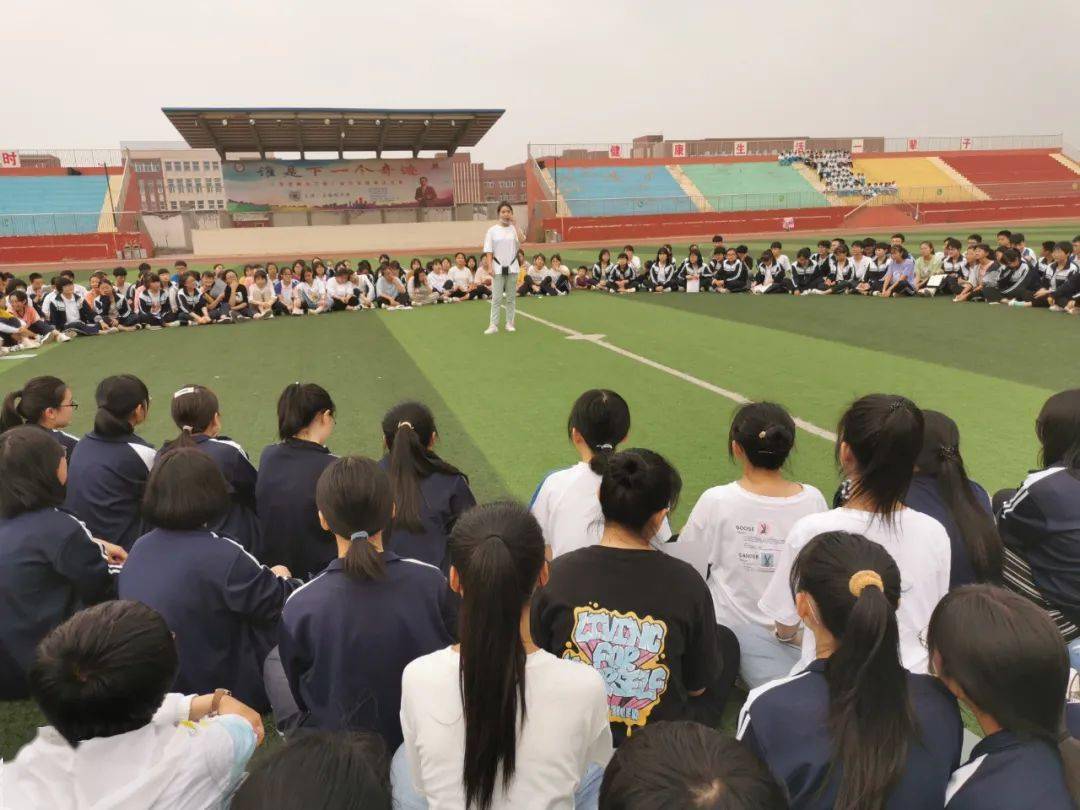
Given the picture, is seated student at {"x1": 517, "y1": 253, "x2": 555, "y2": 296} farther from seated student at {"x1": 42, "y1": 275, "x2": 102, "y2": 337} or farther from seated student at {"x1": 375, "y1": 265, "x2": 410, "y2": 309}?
seated student at {"x1": 42, "y1": 275, "x2": 102, "y2": 337}

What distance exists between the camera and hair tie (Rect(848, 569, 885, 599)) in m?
1.86

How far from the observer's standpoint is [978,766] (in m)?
1.67

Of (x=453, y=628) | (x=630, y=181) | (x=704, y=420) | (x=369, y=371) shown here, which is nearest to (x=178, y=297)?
(x=369, y=371)

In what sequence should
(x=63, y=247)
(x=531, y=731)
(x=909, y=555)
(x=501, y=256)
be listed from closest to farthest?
(x=531, y=731), (x=909, y=555), (x=501, y=256), (x=63, y=247)

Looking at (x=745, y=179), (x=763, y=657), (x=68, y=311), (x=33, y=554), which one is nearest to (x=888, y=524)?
(x=763, y=657)

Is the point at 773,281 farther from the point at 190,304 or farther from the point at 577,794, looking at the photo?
the point at 577,794

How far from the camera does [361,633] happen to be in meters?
2.43

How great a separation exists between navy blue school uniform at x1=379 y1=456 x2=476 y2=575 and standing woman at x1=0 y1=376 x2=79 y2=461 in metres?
2.29

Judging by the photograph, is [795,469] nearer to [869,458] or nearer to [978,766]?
[869,458]

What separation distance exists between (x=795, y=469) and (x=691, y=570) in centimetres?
342

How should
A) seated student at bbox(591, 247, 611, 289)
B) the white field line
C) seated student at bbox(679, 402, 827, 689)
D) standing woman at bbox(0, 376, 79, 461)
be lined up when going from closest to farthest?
seated student at bbox(679, 402, 827, 689) → standing woman at bbox(0, 376, 79, 461) → the white field line → seated student at bbox(591, 247, 611, 289)

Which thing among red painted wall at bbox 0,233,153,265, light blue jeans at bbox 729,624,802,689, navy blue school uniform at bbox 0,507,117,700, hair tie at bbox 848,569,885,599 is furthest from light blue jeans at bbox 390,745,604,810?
red painted wall at bbox 0,233,153,265

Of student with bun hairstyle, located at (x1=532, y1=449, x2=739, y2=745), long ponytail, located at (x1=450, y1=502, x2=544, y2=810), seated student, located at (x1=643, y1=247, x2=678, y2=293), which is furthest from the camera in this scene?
seated student, located at (x1=643, y1=247, x2=678, y2=293)

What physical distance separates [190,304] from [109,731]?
14427mm
